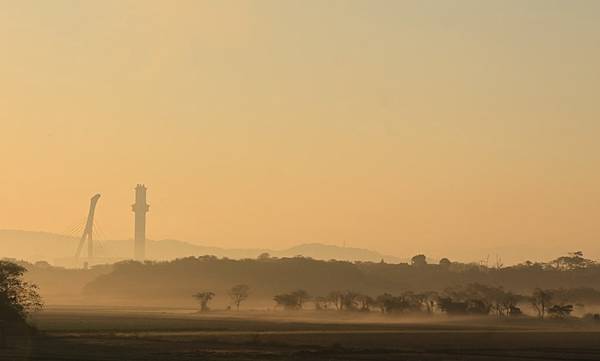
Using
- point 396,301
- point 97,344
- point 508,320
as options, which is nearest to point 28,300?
point 97,344

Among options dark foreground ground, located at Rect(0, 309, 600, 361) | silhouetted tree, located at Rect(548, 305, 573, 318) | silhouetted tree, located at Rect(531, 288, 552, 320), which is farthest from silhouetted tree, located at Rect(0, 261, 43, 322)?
silhouetted tree, located at Rect(531, 288, 552, 320)

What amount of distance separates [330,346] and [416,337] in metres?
20.3

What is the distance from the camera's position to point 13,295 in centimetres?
10881

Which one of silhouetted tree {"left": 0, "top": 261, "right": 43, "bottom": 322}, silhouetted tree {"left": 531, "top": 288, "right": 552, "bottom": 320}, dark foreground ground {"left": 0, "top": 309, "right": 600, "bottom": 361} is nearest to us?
dark foreground ground {"left": 0, "top": 309, "right": 600, "bottom": 361}

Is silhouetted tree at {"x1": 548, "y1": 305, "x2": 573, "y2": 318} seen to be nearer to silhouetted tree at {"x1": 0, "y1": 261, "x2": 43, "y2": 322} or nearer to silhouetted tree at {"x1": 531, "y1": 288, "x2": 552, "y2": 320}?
silhouetted tree at {"x1": 531, "y1": 288, "x2": 552, "y2": 320}

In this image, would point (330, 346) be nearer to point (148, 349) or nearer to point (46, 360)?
point (148, 349)

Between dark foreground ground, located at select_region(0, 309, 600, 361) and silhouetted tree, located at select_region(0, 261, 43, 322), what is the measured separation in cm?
279

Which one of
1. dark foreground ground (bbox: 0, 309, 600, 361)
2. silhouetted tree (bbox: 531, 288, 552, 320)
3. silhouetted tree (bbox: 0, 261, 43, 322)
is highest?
silhouetted tree (bbox: 531, 288, 552, 320)

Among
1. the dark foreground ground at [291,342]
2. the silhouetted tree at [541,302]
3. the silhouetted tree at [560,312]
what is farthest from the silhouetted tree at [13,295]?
the silhouetted tree at [541,302]

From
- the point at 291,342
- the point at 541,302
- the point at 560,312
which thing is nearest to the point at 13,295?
the point at 291,342

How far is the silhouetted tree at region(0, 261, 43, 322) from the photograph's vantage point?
104 m

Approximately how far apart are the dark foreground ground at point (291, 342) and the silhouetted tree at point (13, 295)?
2788mm

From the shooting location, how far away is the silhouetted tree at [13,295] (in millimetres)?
104125

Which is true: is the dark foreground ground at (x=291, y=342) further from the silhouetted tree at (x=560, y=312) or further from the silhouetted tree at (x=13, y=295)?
the silhouetted tree at (x=560, y=312)
